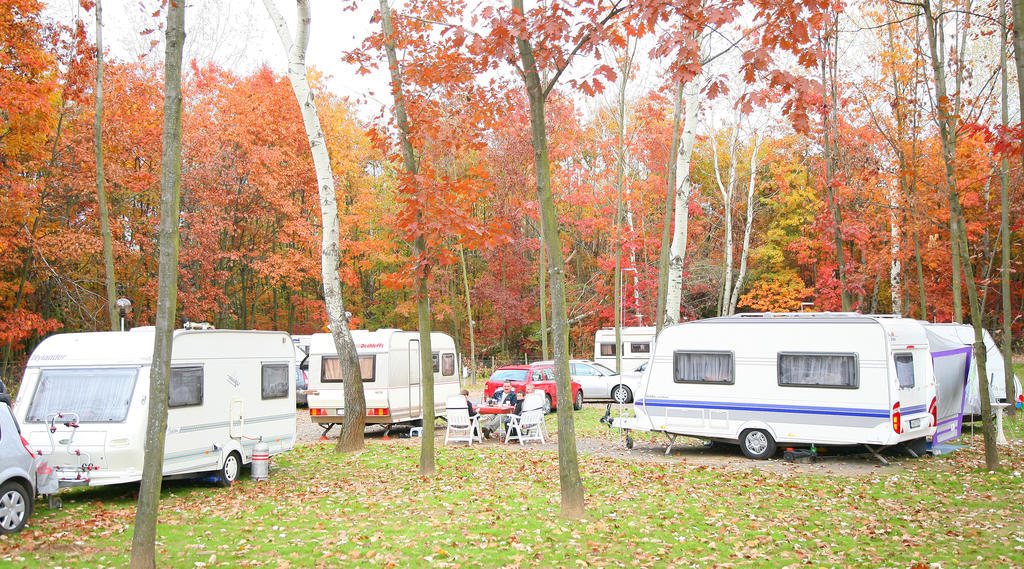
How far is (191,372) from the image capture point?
33.6ft

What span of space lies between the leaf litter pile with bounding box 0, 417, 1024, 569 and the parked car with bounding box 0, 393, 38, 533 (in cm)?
23

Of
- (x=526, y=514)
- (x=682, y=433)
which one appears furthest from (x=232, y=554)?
(x=682, y=433)

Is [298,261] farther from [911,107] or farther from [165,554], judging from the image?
[165,554]

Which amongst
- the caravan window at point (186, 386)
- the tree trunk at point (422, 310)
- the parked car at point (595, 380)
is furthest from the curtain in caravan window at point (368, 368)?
the parked car at point (595, 380)

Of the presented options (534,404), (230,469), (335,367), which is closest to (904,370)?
(534,404)

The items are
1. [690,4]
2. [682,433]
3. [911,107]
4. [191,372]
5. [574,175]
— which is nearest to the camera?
[690,4]

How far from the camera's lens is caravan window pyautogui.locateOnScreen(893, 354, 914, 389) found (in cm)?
1189

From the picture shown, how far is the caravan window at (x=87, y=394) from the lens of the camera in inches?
366

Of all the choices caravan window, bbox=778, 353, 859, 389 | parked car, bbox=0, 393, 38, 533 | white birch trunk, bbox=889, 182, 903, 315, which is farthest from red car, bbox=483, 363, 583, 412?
parked car, bbox=0, 393, 38, 533

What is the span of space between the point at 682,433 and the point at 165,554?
9.19 metres

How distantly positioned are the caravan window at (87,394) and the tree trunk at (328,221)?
13.5ft

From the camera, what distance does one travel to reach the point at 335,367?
56.4 ft

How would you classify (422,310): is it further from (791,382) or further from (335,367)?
(335,367)

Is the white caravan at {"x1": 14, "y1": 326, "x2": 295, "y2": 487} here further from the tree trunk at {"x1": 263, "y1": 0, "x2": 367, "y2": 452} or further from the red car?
the red car
